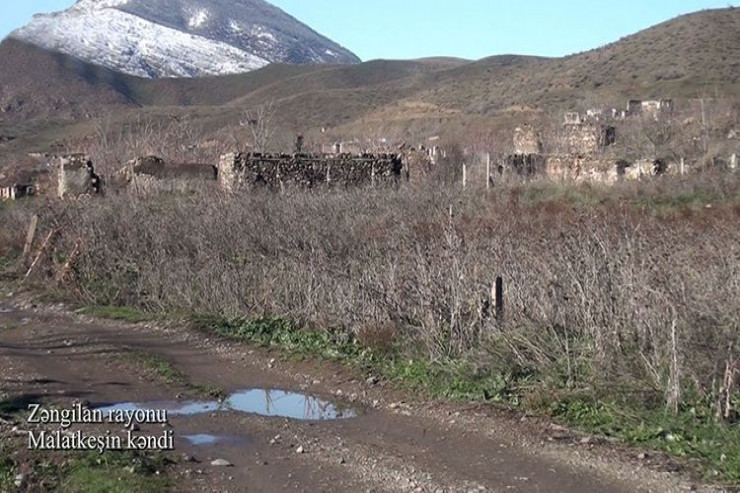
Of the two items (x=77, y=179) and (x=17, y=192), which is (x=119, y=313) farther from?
(x=17, y=192)

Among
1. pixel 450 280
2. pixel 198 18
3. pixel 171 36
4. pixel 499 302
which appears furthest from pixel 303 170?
pixel 198 18

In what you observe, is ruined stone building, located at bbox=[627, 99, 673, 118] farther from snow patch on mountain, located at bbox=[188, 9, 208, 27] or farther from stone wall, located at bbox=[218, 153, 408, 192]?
snow patch on mountain, located at bbox=[188, 9, 208, 27]

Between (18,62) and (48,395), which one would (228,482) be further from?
(18,62)

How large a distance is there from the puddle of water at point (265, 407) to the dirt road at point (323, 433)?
0.04 metres

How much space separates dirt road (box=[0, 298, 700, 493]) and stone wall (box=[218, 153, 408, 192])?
1405 centimetres

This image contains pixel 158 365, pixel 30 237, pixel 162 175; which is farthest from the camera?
pixel 162 175

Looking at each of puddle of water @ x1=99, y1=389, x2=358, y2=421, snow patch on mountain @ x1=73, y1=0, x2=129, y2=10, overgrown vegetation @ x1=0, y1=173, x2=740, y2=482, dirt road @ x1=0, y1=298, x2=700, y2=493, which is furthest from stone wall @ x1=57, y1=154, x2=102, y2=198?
snow patch on mountain @ x1=73, y1=0, x2=129, y2=10

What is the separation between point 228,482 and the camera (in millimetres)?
6996

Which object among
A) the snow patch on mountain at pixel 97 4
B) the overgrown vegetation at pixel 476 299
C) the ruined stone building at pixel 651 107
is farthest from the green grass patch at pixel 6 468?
the snow patch on mountain at pixel 97 4

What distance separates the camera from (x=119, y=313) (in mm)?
14594

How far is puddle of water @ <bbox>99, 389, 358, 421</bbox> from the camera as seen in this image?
9078mm

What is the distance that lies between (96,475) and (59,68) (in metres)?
83.3

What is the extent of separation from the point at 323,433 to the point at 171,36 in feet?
327

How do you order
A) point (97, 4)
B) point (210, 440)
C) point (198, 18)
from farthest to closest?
point (97, 4) < point (198, 18) < point (210, 440)
